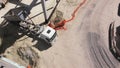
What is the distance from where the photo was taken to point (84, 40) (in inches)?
1555

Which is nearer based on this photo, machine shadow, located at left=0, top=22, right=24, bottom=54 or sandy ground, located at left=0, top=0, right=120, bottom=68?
sandy ground, located at left=0, top=0, right=120, bottom=68

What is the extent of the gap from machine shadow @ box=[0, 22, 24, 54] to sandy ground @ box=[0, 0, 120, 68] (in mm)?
1148

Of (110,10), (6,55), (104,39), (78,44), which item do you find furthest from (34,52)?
(110,10)

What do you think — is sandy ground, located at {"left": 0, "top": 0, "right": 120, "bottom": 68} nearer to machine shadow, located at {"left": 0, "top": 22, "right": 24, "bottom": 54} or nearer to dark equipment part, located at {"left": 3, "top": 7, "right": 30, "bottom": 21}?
machine shadow, located at {"left": 0, "top": 22, "right": 24, "bottom": 54}

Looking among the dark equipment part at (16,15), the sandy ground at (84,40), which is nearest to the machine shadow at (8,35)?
the sandy ground at (84,40)

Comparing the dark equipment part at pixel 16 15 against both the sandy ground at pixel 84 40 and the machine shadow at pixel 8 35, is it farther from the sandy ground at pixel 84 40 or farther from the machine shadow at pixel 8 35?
the sandy ground at pixel 84 40

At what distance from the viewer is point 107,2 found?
4431cm

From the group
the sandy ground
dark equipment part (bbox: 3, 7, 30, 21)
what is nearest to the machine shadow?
the sandy ground

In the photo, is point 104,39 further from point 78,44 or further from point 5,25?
point 5,25

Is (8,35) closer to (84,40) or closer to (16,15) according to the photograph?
(16,15)

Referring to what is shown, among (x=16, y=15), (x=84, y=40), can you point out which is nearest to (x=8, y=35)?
(x=16, y=15)

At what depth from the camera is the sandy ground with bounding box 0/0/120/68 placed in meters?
37.0

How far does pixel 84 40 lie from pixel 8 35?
1197cm

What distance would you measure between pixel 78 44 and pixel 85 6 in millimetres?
8375
